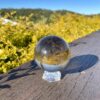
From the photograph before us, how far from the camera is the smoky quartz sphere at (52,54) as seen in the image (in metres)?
3.51

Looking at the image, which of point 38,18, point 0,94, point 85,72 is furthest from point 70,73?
point 38,18

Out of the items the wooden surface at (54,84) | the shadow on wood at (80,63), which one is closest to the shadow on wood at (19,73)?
the wooden surface at (54,84)

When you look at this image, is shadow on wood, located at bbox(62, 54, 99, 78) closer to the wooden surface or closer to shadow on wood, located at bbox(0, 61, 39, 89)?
the wooden surface

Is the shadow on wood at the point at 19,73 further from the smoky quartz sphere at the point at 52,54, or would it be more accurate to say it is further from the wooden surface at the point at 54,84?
the smoky quartz sphere at the point at 52,54

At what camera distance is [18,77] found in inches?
153

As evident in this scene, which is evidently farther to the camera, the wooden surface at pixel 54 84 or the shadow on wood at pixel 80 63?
the shadow on wood at pixel 80 63

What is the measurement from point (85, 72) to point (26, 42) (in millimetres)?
3403

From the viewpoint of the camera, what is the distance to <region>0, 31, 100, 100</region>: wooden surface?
3.19 m

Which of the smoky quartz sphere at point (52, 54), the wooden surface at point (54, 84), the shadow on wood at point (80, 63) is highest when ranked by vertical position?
the smoky quartz sphere at point (52, 54)

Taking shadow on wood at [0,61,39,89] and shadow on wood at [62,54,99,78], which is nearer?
shadow on wood at [0,61,39,89]

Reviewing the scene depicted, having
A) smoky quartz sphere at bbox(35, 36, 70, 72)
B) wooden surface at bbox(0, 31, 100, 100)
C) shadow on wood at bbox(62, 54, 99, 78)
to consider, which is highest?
smoky quartz sphere at bbox(35, 36, 70, 72)

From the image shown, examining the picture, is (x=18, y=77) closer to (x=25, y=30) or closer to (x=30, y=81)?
(x=30, y=81)

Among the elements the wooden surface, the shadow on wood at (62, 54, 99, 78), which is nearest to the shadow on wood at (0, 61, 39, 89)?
the wooden surface

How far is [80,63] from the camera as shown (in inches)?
181
